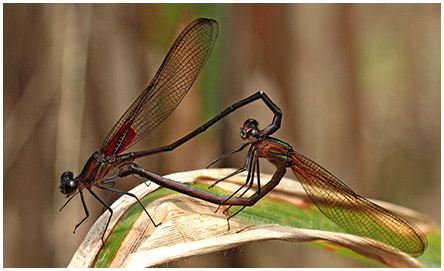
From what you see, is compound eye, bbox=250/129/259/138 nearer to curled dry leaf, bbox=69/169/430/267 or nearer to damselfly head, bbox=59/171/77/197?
curled dry leaf, bbox=69/169/430/267

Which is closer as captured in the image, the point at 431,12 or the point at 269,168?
the point at 269,168

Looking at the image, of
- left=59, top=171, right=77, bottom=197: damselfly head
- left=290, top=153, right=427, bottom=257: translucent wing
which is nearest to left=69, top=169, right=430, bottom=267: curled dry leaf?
left=290, top=153, right=427, bottom=257: translucent wing

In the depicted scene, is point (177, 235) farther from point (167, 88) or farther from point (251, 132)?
point (167, 88)

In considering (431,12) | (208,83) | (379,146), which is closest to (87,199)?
(208,83)

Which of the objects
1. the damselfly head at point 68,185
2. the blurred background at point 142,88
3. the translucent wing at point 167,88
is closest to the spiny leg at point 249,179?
the translucent wing at point 167,88

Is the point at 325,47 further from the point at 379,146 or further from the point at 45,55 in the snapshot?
the point at 45,55
